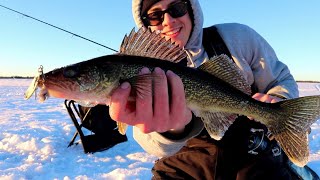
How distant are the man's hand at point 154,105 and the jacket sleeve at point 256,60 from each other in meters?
1.27

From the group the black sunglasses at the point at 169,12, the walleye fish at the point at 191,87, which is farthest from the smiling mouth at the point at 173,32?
the walleye fish at the point at 191,87

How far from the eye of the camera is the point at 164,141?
3.04 m

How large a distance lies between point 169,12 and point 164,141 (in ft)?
4.90

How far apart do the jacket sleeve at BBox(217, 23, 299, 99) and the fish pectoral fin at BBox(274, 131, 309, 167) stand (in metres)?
0.96

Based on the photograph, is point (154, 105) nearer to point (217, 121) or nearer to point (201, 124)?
point (217, 121)

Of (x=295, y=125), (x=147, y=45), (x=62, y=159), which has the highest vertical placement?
(x=147, y=45)

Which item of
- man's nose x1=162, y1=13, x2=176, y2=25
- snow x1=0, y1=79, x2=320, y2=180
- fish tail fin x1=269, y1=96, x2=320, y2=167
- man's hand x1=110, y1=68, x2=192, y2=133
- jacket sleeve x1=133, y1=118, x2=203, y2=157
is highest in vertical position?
man's nose x1=162, y1=13, x2=176, y2=25

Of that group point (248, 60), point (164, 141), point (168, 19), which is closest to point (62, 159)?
point (164, 141)

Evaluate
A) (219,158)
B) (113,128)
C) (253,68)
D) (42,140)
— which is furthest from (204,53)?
(42,140)

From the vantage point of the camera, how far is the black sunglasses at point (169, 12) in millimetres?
3732

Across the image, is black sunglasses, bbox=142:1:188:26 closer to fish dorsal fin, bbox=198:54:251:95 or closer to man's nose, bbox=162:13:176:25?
man's nose, bbox=162:13:176:25

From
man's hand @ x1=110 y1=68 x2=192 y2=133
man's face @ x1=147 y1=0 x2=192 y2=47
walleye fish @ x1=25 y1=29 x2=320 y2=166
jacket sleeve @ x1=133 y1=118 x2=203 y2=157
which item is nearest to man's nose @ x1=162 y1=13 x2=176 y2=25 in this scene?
man's face @ x1=147 y1=0 x2=192 y2=47

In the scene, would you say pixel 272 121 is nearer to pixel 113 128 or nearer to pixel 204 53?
pixel 204 53

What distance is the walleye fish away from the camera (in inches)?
85.5
